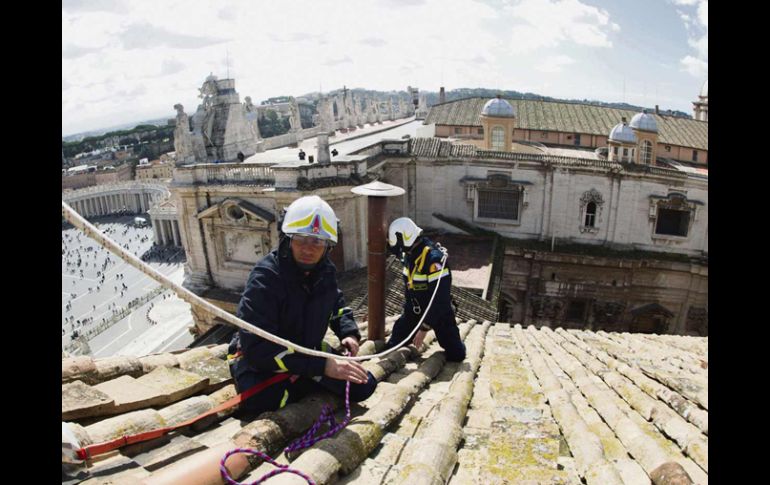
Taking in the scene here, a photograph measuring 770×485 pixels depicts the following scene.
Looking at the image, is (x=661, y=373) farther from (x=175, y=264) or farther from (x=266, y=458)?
(x=175, y=264)

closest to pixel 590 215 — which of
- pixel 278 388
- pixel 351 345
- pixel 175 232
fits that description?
pixel 351 345

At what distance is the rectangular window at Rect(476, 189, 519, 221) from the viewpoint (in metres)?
26.8

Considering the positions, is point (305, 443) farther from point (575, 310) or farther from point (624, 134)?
point (624, 134)

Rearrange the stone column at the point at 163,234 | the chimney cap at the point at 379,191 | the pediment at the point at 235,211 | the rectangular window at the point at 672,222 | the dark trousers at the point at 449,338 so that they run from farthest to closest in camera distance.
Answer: the stone column at the point at 163,234
the rectangular window at the point at 672,222
the pediment at the point at 235,211
the dark trousers at the point at 449,338
the chimney cap at the point at 379,191

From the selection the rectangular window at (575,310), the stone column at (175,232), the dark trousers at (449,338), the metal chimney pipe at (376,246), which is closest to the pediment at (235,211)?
the metal chimney pipe at (376,246)

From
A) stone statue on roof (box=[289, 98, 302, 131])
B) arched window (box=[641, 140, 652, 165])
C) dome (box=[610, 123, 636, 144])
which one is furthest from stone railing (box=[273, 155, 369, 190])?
arched window (box=[641, 140, 652, 165])

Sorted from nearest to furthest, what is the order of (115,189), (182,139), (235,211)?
(235,211), (182,139), (115,189)

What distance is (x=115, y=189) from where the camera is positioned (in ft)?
306

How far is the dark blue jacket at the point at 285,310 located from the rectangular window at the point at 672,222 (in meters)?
24.4

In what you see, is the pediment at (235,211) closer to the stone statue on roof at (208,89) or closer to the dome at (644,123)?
the stone statue on roof at (208,89)

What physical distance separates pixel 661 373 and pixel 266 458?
16.0 ft

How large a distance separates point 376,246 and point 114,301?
49.1 metres

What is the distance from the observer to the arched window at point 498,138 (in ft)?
94.1

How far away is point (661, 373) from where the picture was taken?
6219mm
